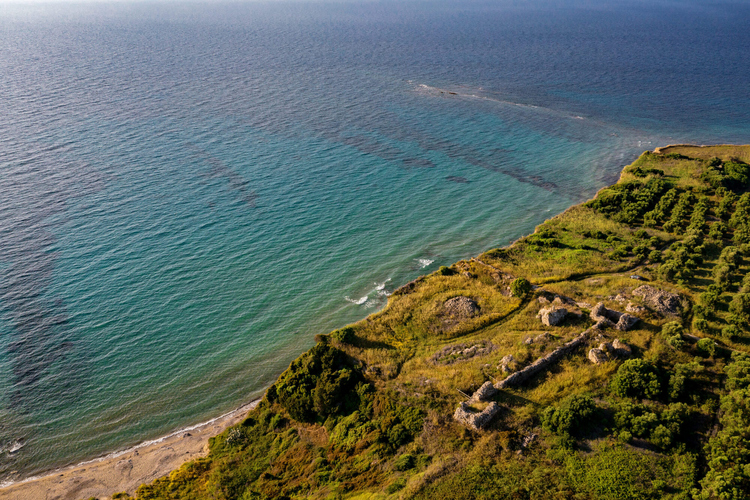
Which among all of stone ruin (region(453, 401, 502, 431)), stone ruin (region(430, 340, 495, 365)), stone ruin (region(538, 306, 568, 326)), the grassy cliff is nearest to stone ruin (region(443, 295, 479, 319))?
the grassy cliff

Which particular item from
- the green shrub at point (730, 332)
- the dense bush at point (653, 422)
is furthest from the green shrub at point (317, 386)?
the green shrub at point (730, 332)

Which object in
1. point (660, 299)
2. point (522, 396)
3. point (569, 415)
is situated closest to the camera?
point (569, 415)

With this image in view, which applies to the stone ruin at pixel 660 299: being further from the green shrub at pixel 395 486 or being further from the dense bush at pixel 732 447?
the green shrub at pixel 395 486

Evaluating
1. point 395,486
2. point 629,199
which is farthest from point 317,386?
point 629,199

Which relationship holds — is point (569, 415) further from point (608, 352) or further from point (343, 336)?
point (343, 336)

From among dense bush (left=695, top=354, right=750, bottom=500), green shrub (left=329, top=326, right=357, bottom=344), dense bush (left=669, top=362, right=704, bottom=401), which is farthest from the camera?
green shrub (left=329, top=326, right=357, bottom=344)

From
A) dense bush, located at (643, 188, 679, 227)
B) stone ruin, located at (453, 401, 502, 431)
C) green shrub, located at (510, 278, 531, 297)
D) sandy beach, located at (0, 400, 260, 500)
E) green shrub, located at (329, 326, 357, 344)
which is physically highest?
dense bush, located at (643, 188, 679, 227)

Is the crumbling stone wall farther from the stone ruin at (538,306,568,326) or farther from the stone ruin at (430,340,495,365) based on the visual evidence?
the stone ruin at (430,340,495,365)
